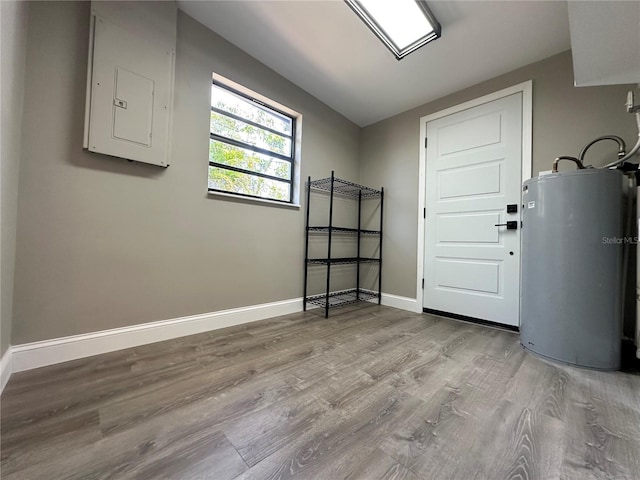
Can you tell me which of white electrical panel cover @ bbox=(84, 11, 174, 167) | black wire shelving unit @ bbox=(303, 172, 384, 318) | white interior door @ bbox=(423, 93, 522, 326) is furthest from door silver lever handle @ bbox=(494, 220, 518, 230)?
white electrical panel cover @ bbox=(84, 11, 174, 167)

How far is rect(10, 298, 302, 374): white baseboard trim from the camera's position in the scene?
137 cm

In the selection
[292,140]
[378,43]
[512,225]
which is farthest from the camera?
[292,140]

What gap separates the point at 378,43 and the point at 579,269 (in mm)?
2328

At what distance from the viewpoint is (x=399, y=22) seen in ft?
5.90

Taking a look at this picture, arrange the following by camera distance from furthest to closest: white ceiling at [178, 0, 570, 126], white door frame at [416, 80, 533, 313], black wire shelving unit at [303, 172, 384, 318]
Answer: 1. black wire shelving unit at [303, 172, 384, 318]
2. white door frame at [416, 80, 533, 313]
3. white ceiling at [178, 0, 570, 126]

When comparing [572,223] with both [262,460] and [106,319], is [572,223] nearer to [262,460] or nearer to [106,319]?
[262,460]

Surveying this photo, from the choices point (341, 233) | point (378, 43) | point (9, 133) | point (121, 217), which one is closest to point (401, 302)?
point (341, 233)

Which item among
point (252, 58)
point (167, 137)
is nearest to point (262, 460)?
point (167, 137)

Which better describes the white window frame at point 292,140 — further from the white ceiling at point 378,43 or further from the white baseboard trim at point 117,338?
the white baseboard trim at point 117,338

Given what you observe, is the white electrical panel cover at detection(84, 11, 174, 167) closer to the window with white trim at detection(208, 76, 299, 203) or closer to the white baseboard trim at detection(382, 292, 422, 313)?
the window with white trim at detection(208, 76, 299, 203)

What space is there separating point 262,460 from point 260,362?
711mm

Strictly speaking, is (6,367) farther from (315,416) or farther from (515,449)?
(515,449)

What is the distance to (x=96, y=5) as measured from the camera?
4.97 ft

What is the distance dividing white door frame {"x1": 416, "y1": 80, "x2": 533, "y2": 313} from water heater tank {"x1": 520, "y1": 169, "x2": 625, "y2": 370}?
0.66 meters
